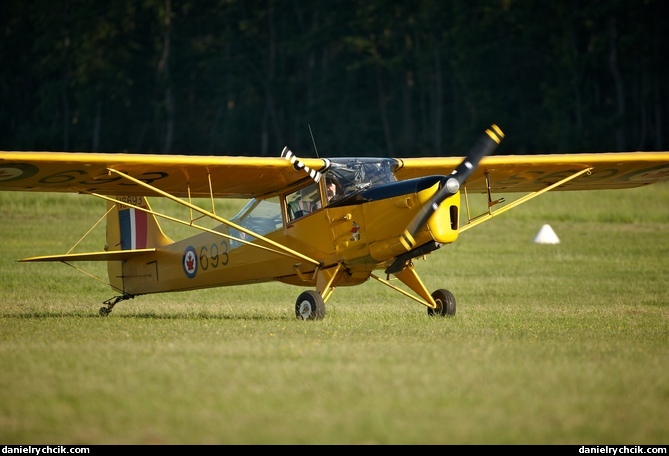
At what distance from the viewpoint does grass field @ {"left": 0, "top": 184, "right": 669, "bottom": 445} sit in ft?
23.7

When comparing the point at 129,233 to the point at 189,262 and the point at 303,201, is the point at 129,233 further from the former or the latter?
the point at 303,201

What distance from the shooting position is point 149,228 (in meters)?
17.7

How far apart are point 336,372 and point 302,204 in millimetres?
6369

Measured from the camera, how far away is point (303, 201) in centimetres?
1513

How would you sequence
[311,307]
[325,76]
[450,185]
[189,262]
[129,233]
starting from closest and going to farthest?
[450,185] < [311,307] < [189,262] < [129,233] < [325,76]

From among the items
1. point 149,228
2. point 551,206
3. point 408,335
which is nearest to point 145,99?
point 551,206

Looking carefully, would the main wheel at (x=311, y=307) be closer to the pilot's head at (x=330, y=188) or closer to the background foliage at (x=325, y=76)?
the pilot's head at (x=330, y=188)

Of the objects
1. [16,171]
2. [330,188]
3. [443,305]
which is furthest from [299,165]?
[16,171]

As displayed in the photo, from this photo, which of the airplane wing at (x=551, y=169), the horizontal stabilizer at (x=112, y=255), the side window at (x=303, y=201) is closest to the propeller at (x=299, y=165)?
the side window at (x=303, y=201)

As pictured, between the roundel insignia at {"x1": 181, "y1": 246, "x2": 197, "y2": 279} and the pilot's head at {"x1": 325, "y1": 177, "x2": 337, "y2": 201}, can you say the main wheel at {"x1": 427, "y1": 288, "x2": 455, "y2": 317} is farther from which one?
the roundel insignia at {"x1": 181, "y1": 246, "x2": 197, "y2": 279}

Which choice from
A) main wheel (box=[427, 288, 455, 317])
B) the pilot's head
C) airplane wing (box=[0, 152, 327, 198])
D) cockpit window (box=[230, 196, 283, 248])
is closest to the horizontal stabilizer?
airplane wing (box=[0, 152, 327, 198])

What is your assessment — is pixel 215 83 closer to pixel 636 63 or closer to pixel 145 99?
pixel 145 99

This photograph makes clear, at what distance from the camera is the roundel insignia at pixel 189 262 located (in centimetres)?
1658

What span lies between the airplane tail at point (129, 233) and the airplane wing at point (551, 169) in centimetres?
397
